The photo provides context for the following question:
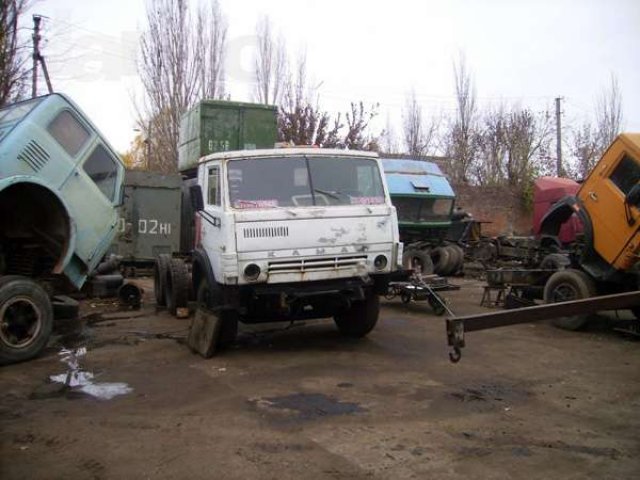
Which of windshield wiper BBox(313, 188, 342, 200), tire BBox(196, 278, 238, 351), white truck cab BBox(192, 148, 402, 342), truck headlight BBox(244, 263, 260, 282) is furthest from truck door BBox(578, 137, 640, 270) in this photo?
tire BBox(196, 278, 238, 351)

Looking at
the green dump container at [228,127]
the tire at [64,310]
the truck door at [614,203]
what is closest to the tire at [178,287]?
the tire at [64,310]

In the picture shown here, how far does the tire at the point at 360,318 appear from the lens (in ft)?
26.1

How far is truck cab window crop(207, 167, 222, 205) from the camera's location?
7327 millimetres

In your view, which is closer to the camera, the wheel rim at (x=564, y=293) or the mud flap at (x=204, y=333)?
the mud flap at (x=204, y=333)

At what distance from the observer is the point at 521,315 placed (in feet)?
14.9

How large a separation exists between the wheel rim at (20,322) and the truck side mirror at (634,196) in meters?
7.37

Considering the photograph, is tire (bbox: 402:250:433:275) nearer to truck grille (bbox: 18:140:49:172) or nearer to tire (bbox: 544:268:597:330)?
tire (bbox: 544:268:597:330)

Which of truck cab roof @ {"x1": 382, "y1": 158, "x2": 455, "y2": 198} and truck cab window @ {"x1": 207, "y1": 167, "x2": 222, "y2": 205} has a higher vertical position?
truck cab roof @ {"x1": 382, "y1": 158, "x2": 455, "y2": 198}

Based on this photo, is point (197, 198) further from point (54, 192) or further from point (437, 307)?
point (437, 307)

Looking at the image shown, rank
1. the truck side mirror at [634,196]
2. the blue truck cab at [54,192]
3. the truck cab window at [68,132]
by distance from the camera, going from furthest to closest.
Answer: the truck side mirror at [634,196] → the truck cab window at [68,132] → the blue truck cab at [54,192]

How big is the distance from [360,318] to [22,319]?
4.00m

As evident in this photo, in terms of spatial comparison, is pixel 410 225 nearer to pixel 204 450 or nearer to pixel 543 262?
pixel 543 262

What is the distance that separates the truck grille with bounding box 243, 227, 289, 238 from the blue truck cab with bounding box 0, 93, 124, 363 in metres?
2.26

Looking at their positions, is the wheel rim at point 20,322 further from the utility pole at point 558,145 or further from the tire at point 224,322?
the utility pole at point 558,145
